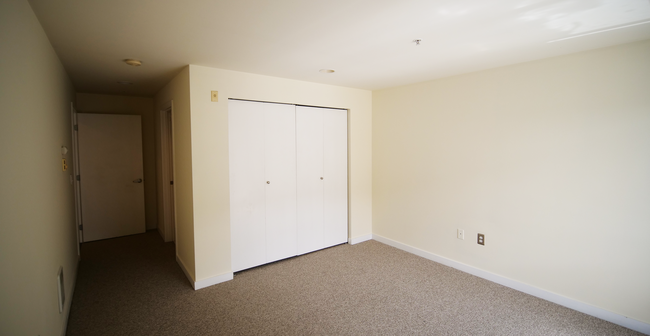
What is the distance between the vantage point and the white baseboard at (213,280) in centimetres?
308

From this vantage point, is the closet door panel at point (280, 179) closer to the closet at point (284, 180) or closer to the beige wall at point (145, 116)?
the closet at point (284, 180)

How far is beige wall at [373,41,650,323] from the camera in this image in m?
2.39

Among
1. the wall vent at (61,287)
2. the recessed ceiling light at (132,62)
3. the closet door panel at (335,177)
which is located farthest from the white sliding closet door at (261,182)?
the wall vent at (61,287)

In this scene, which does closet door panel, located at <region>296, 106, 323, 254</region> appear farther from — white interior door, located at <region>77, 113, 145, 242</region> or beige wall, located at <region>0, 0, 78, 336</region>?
white interior door, located at <region>77, 113, 145, 242</region>

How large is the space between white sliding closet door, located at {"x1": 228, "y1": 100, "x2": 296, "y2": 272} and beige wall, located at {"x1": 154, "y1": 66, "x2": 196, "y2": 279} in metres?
0.42

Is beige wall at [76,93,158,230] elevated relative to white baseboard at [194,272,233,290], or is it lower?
elevated

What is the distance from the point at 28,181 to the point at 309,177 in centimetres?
Answer: 274

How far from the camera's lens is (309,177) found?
398cm

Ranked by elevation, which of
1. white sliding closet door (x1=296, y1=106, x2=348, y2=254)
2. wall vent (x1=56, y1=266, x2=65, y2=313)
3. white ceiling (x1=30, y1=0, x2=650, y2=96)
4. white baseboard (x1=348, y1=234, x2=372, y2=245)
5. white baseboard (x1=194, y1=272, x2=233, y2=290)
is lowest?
white baseboard (x1=194, y1=272, x2=233, y2=290)

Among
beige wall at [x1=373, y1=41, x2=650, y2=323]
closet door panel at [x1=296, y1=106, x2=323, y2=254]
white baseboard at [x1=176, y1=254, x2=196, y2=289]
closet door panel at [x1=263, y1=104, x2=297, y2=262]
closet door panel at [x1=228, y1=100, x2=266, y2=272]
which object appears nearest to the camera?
beige wall at [x1=373, y1=41, x2=650, y2=323]

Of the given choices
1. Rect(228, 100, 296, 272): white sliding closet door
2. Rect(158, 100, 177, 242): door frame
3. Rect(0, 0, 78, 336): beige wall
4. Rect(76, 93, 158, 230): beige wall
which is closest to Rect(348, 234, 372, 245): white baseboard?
Rect(228, 100, 296, 272): white sliding closet door

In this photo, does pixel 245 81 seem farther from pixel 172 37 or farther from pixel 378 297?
pixel 378 297

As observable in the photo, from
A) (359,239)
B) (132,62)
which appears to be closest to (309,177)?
(359,239)

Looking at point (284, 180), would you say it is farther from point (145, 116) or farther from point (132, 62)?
point (145, 116)
